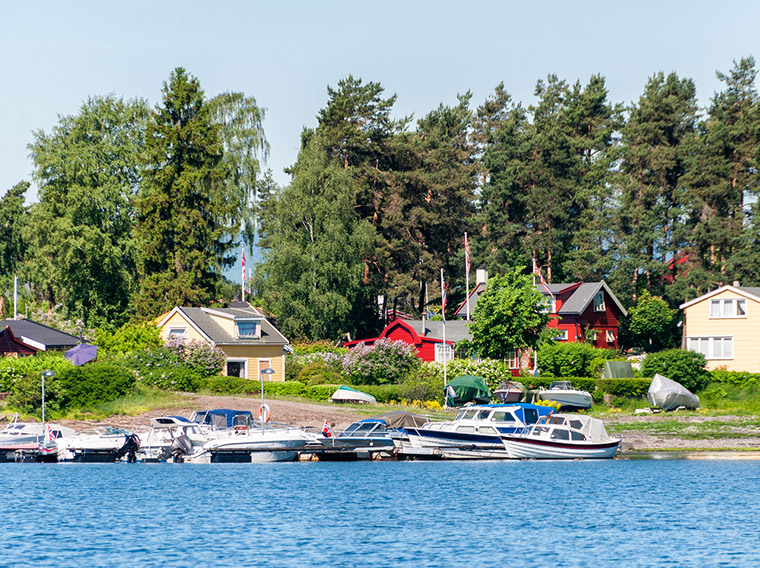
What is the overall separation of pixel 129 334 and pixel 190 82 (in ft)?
101

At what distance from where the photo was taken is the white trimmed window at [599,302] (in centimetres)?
9588

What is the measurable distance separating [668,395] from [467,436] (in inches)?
735

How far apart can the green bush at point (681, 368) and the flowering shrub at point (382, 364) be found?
16.9 meters

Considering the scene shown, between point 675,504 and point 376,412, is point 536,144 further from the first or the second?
point 675,504

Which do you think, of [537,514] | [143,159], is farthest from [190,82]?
[537,514]

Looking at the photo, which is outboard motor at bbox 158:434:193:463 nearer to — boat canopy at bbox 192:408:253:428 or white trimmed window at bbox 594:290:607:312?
boat canopy at bbox 192:408:253:428

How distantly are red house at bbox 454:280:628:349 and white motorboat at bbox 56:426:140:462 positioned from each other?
44763 mm

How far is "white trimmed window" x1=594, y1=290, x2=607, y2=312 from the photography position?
315 ft

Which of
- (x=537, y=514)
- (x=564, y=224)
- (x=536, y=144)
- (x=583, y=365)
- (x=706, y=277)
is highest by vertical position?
(x=536, y=144)

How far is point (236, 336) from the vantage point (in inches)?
3219

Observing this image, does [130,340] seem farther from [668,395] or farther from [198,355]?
[668,395]

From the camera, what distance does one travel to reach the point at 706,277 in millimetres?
96062

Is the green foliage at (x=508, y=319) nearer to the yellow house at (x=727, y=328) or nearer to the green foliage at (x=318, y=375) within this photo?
the green foliage at (x=318, y=375)

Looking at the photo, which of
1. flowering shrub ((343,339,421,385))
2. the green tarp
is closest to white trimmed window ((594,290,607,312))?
flowering shrub ((343,339,421,385))
